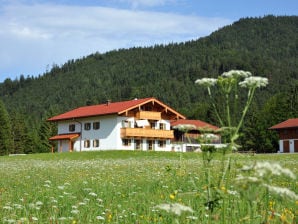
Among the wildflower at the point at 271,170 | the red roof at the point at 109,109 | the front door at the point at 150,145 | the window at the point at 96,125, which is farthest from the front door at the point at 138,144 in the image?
the wildflower at the point at 271,170

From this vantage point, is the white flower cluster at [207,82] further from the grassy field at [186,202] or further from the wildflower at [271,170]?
the wildflower at [271,170]

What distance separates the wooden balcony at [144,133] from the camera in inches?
2442

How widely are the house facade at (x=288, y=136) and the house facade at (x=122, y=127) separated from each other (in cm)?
2108

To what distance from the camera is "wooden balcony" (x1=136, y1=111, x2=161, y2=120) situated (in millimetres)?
64250

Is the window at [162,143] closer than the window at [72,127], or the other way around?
Answer: the window at [162,143]

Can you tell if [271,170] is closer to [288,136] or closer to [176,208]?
[176,208]

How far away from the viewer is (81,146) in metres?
67.7

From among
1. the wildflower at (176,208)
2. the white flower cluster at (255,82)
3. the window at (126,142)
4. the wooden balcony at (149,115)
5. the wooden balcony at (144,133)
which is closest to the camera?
the wildflower at (176,208)

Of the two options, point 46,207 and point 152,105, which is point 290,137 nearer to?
point 152,105

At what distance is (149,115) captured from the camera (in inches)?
2559

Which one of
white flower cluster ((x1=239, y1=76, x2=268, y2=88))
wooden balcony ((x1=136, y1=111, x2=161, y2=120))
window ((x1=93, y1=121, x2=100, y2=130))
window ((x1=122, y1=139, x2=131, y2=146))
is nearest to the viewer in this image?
white flower cluster ((x1=239, y1=76, x2=268, y2=88))

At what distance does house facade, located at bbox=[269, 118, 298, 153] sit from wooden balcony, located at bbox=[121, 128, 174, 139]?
23.0 m

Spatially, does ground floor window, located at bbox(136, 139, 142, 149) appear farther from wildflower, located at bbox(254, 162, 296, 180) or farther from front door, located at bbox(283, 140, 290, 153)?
wildflower, located at bbox(254, 162, 296, 180)

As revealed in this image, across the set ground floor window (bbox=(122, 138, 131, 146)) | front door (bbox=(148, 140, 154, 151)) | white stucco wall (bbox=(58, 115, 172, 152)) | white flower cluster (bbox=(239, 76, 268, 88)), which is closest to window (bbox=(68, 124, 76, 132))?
white stucco wall (bbox=(58, 115, 172, 152))
